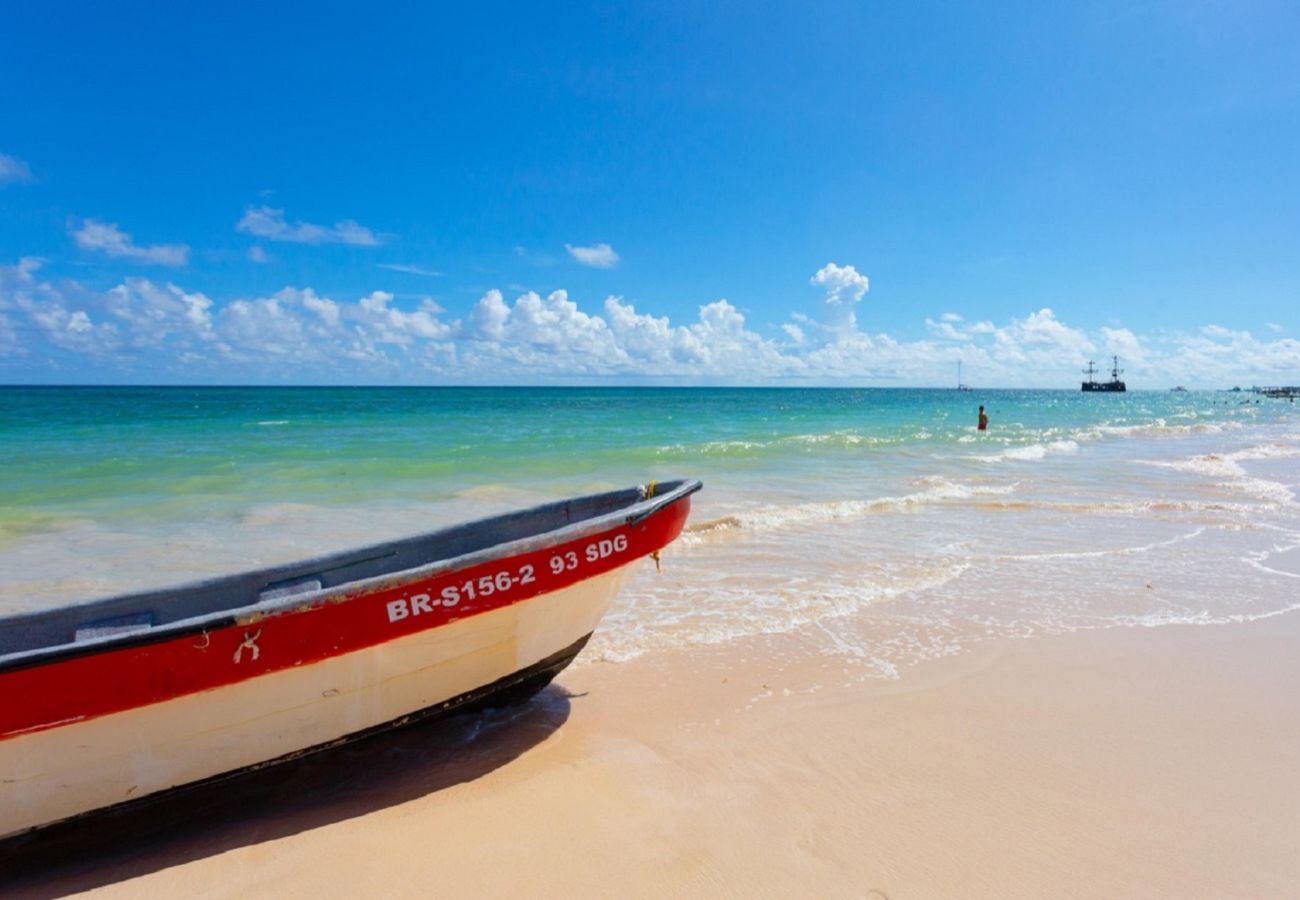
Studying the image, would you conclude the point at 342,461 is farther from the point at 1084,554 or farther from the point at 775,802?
the point at 775,802

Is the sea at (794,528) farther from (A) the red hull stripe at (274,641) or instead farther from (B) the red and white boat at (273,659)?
(A) the red hull stripe at (274,641)

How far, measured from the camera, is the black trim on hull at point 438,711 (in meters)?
3.14

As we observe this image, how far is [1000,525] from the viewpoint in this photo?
10352mm

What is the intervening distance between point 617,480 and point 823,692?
36.9 feet

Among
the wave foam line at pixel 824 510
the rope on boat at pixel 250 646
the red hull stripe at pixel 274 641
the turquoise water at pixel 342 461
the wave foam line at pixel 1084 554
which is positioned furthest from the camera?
the turquoise water at pixel 342 461

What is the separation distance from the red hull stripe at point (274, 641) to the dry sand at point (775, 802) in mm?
785

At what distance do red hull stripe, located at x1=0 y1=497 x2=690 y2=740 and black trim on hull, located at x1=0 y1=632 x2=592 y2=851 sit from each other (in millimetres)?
532

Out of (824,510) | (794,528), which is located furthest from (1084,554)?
(824,510)

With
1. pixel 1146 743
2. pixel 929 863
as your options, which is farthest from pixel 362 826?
pixel 1146 743

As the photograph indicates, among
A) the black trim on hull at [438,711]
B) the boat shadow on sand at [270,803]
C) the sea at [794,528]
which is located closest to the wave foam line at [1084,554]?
the sea at [794,528]

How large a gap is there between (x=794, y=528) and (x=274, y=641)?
7.69m

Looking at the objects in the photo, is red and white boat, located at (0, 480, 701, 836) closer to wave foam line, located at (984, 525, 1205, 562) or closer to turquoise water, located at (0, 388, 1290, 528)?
wave foam line, located at (984, 525, 1205, 562)

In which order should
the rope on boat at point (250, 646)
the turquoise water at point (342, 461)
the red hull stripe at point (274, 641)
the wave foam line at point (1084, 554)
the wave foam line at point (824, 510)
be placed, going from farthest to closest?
the turquoise water at point (342, 461) < the wave foam line at point (824, 510) < the wave foam line at point (1084, 554) < the rope on boat at point (250, 646) < the red hull stripe at point (274, 641)

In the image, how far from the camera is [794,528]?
995 cm
